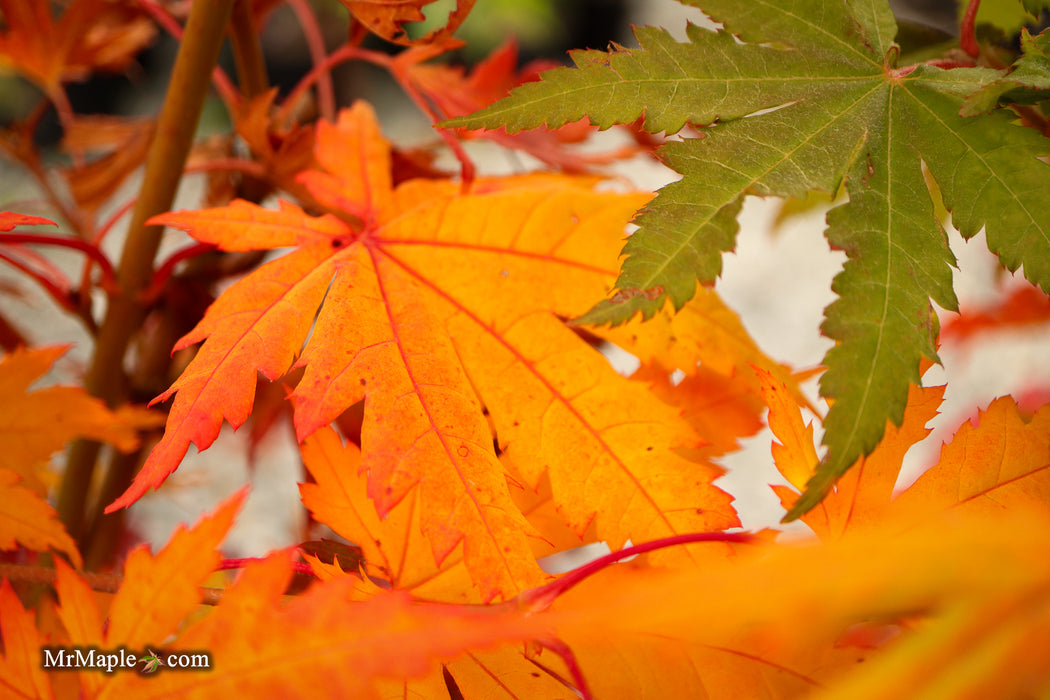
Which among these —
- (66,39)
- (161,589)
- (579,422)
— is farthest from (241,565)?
(66,39)

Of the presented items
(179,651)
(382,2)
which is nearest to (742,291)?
(382,2)

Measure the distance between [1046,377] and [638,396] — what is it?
1.07 meters

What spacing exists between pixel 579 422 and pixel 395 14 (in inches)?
7.8

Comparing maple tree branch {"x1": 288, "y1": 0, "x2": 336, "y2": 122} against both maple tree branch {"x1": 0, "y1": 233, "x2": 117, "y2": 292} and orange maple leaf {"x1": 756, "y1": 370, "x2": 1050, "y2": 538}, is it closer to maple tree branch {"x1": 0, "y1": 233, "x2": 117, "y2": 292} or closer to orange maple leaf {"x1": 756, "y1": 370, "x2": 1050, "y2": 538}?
maple tree branch {"x1": 0, "y1": 233, "x2": 117, "y2": 292}

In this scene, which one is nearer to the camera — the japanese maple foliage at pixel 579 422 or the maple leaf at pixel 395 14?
the japanese maple foliage at pixel 579 422

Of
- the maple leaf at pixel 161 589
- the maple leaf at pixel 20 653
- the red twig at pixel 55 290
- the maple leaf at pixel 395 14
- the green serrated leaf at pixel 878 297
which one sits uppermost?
the maple leaf at pixel 395 14

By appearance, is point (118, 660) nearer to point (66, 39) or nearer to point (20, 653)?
point (20, 653)

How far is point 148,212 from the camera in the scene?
1.33 ft

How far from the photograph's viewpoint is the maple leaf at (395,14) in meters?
0.31

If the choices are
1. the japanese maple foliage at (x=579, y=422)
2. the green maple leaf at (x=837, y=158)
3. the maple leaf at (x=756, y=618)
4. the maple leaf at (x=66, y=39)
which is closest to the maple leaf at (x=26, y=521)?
the japanese maple foliage at (x=579, y=422)

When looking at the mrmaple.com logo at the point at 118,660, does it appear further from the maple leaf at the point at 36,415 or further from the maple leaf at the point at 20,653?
the maple leaf at the point at 36,415

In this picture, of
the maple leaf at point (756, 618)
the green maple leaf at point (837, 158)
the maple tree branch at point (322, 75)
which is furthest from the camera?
the maple tree branch at point (322, 75)

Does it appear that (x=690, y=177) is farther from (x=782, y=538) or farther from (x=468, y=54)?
(x=468, y=54)

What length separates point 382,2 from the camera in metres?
0.32
